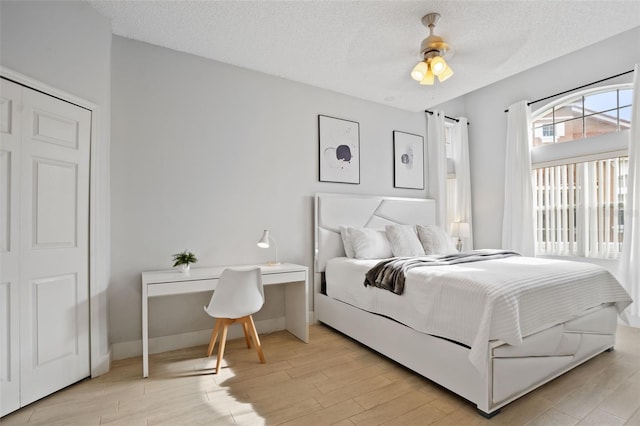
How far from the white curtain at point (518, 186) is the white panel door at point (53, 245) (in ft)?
15.8

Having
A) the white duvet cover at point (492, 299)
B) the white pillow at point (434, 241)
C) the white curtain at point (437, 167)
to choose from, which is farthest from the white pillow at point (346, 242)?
the white curtain at point (437, 167)

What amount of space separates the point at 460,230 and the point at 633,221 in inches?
71.4

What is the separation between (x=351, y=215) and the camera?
3717mm

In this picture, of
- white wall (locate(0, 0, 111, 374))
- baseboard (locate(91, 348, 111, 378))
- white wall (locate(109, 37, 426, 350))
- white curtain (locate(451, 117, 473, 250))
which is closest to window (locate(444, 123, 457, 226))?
white curtain (locate(451, 117, 473, 250))

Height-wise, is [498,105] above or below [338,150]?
above

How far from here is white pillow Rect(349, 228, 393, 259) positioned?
10.9 ft

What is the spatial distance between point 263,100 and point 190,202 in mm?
1321

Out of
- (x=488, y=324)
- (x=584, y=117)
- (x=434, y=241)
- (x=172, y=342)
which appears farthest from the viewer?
(x=584, y=117)

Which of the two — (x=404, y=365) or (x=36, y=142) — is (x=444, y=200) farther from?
(x=36, y=142)

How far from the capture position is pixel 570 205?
3953 millimetres

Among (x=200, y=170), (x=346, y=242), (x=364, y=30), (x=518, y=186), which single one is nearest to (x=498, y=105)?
(x=518, y=186)

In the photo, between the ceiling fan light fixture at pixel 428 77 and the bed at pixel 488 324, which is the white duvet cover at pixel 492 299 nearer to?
the bed at pixel 488 324

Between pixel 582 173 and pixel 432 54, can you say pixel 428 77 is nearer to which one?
pixel 432 54

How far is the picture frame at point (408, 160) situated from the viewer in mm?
4309
